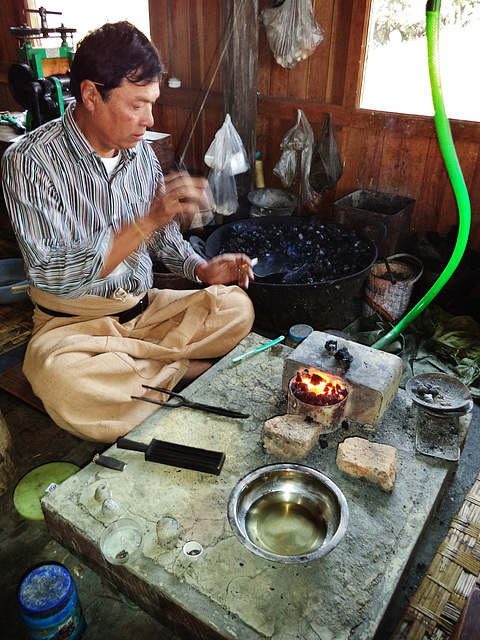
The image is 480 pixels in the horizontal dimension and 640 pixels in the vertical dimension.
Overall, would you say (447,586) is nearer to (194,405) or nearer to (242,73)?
(194,405)

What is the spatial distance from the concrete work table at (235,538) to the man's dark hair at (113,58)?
4.83 feet

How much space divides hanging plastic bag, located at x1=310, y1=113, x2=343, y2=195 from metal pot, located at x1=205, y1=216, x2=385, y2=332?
1072mm

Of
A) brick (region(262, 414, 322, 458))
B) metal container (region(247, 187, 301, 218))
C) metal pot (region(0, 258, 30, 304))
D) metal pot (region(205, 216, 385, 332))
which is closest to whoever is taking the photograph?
brick (region(262, 414, 322, 458))

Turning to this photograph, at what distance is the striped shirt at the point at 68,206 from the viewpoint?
6.89 feet

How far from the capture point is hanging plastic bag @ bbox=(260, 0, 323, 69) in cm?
387

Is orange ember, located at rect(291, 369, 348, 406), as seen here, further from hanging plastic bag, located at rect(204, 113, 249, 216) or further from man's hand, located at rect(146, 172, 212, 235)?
hanging plastic bag, located at rect(204, 113, 249, 216)

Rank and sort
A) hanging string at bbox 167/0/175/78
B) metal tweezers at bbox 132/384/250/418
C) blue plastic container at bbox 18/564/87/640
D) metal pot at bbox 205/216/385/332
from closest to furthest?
blue plastic container at bbox 18/564/87/640
metal tweezers at bbox 132/384/250/418
metal pot at bbox 205/216/385/332
hanging string at bbox 167/0/175/78

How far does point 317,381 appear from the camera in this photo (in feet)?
6.97

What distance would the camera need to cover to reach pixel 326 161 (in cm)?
416

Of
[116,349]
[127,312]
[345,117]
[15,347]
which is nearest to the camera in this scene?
[116,349]

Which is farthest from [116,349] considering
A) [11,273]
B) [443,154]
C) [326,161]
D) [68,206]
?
[326,161]

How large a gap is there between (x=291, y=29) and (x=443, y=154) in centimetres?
189

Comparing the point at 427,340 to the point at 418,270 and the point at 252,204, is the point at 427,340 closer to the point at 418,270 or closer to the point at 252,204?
the point at 418,270

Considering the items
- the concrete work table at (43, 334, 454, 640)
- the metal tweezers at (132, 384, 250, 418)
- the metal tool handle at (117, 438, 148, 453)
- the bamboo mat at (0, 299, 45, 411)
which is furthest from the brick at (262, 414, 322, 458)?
the bamboo mat at (0, 299, 45, 411)
